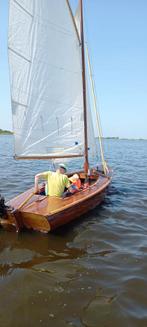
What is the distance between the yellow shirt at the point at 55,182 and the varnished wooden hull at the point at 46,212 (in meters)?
0.24

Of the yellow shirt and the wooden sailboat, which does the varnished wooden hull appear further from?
the yellow shirt

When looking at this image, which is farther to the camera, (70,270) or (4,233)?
(4,233)

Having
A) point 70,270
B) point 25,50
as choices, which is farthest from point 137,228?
point 25,50

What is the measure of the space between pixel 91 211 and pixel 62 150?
2572mm

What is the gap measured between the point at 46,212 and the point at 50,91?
4.82 m

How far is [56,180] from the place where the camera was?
8133mm

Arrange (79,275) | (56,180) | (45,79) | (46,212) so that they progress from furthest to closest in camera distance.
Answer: (45,79) → (56,180) → (46,212) → (79,275)

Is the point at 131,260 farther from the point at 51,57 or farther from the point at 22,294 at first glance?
the point at 51,57

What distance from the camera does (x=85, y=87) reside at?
11164 mm

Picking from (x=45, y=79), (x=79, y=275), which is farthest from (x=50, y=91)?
(x=79, y=275)

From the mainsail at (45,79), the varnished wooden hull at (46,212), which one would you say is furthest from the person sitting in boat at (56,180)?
the mainsail at (45,79)

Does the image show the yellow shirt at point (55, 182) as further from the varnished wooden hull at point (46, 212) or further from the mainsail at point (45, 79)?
the mainsail at point (45, 79)

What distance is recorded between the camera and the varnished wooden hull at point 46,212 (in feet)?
22.5

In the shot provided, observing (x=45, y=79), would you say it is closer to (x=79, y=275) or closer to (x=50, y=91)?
(x=50, y=91)
